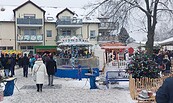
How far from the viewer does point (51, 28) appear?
4994 centimetres

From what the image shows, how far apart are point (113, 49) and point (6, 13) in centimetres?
2468

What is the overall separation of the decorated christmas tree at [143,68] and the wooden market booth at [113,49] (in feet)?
52.9

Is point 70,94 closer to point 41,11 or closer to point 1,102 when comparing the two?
point 1,102

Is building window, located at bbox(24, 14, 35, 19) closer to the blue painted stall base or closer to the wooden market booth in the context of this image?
the wooden market booth

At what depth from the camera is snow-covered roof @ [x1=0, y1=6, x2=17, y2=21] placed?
48.5m

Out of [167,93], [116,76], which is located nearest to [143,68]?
[116,76]

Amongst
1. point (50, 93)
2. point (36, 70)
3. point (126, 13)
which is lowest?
point (50, 93)

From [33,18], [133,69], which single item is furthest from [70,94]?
[33,18]

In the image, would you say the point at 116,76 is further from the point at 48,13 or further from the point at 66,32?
the point at 48,13

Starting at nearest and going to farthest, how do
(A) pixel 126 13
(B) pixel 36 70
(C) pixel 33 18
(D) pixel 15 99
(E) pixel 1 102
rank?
1. (E) pixel 1 102
2. (D) pixel 15 99
3. (B) pixel 36 70
4. (A) pixel 126 13
5. (C) pixel 33 18

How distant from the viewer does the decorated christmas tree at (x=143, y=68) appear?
13.4 m

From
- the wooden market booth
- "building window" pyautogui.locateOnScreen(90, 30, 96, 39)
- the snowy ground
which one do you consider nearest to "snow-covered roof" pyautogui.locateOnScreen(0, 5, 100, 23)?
"building window" pyautogui.locateOnScreen(90, 30, 96, 39)

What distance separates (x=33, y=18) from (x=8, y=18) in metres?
4.10

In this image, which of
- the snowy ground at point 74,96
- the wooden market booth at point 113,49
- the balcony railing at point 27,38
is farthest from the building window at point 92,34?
the snowy ground at point 74,96
